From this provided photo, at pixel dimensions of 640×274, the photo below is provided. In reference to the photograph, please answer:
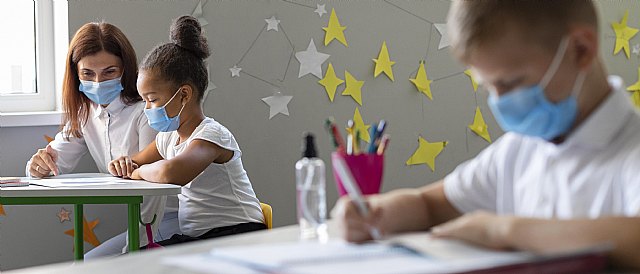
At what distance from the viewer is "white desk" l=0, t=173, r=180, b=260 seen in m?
2.63

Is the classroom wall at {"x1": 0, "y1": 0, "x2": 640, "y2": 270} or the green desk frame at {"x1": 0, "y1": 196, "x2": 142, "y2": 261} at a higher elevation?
the classroom wall at {"x1": 0, "y1": 0, "x2": 640, "y2": 270}

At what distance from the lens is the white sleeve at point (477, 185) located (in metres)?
1.50

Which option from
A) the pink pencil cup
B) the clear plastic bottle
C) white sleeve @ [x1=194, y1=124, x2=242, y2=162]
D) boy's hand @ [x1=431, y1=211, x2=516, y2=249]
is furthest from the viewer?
white sleeve @ [x1=194, y1=124, x2=242, y2=162]

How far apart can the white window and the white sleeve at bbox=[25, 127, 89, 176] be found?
0.28 metres

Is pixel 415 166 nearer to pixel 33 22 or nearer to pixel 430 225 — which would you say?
pixel 33 22

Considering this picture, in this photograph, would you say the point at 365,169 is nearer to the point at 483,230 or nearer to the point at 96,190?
the point at 483,230

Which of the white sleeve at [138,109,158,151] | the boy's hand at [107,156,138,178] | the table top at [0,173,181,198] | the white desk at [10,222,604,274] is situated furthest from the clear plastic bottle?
the white sleeve at [138,109,158,151]

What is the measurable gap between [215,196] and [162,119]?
30 centimetres

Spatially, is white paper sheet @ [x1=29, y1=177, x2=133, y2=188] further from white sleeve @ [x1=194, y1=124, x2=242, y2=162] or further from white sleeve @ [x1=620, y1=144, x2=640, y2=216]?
white sleeve @ [x1=620, y1=144, x2=640, y2=216]

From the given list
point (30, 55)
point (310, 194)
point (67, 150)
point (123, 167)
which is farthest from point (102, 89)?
point (310, 194)

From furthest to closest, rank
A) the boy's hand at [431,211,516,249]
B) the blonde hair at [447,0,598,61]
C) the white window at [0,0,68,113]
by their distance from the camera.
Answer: the white window at [0,0,68,113] < the blonde hair at [447,0,598,61] < the boy's hand at [431,211,516,249]

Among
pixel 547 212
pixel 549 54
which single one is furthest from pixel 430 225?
pixel 549 54

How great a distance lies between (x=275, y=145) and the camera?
3.79 metres

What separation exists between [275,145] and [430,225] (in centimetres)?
232
